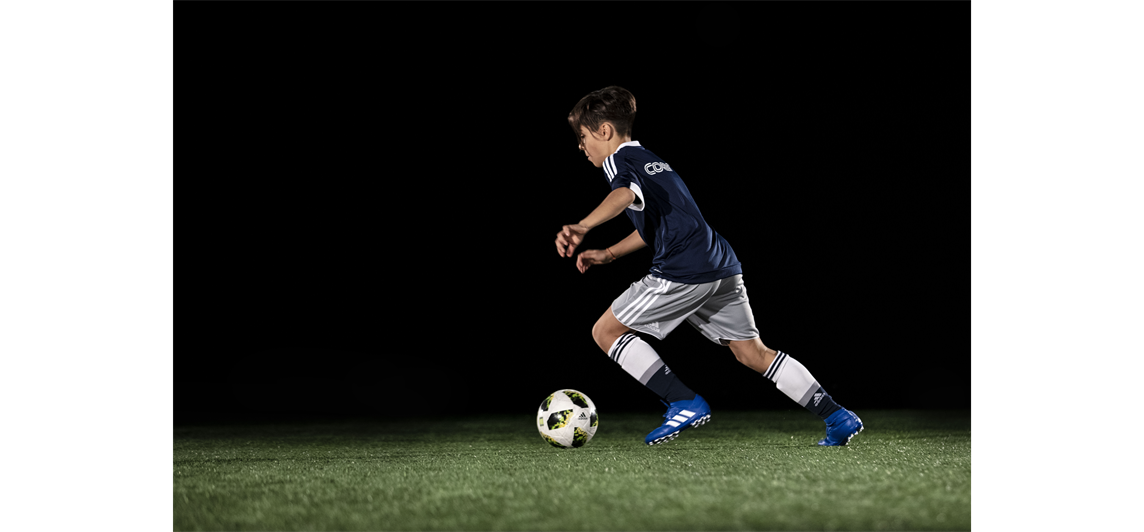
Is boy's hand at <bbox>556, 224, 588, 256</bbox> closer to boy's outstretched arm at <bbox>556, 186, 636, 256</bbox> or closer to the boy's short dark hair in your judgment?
boy's outstretched arm at <bbox>556, 186, 636, 256</bbox>

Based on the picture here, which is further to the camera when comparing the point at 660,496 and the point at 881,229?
the point at 881,229

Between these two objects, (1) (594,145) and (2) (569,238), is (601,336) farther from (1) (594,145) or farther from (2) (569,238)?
(1) (594,145)

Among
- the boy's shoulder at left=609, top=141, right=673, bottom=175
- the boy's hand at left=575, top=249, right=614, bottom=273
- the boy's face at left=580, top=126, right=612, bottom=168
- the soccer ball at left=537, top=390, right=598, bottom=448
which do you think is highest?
the boy's face at left=580, top=126, right=612, bottom=168

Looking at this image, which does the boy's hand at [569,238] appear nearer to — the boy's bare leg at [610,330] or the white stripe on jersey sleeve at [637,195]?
the white stripe on jersey sleeve at [637,195]

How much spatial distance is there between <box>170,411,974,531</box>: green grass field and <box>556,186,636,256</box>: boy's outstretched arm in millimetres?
609

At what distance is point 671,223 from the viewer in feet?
8.67

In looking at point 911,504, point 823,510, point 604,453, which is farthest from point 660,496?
point 604,453

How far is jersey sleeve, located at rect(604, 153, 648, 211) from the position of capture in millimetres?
2490

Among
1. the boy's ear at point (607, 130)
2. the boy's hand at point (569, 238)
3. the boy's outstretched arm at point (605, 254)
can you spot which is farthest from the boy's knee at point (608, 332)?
the boy's ear at point (607, 130)

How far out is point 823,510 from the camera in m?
1.38

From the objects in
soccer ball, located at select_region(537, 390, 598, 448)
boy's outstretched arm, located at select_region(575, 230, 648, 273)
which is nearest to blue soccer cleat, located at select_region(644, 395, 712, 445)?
soccer ball, located at select_region(537, 390, 598, 448)

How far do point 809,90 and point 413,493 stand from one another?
5.06 m

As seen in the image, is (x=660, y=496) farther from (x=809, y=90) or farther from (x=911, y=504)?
(x=809, y=90)

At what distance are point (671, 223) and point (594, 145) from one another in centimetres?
41
